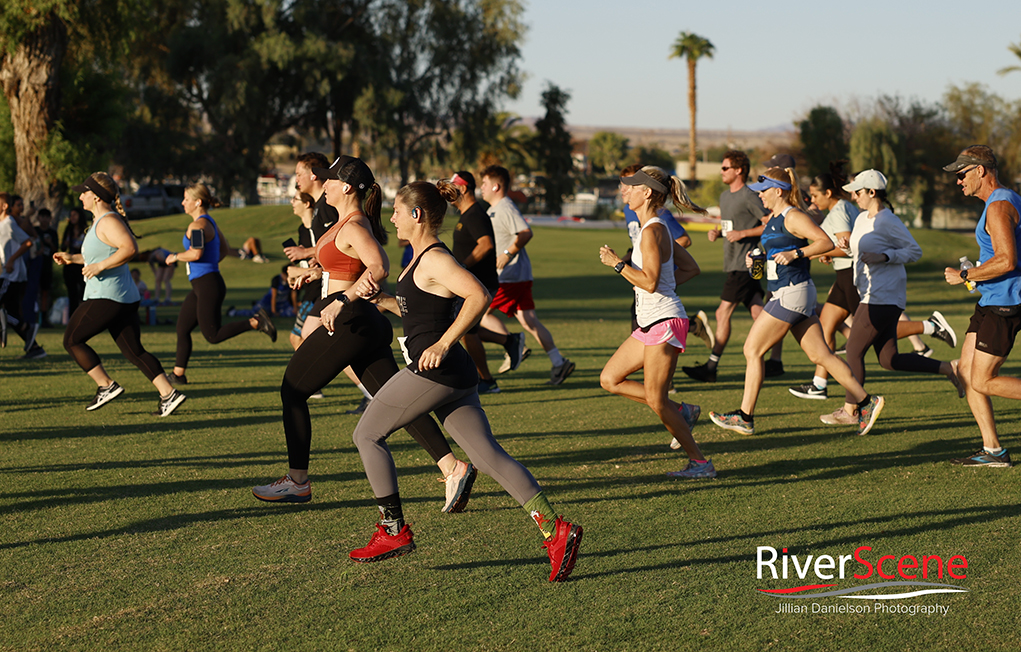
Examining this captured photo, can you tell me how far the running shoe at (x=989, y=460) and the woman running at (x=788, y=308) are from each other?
91 centimetres

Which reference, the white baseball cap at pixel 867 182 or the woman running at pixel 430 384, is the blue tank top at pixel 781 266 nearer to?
the white baseball cap at pixel 867 182

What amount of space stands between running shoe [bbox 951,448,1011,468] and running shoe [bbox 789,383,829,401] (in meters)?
2.56

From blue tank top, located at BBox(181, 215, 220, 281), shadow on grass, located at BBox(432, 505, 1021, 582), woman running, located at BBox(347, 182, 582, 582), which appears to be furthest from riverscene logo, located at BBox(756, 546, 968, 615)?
blue tank top, located at BBox(181, 215, 220, 281)

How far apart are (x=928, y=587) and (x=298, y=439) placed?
331 centimetres

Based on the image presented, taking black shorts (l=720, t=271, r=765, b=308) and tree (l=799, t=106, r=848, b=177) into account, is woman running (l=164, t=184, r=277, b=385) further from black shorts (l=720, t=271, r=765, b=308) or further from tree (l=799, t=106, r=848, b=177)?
tree (l=799, t=106, r=848, b=177)

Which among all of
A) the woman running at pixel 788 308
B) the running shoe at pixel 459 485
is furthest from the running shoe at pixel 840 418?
the running shoe at pixel 459 485

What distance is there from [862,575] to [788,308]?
10.7 ft

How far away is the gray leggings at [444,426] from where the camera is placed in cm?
452

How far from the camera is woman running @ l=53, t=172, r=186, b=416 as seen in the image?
7.89m

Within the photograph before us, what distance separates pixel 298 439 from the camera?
218 inches

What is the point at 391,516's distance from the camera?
4637mm

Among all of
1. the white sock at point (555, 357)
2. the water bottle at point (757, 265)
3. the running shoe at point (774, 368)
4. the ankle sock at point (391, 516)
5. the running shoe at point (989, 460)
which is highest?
the water bottle at point (757, 265)

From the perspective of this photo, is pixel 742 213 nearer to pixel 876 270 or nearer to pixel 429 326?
pixel 876 270

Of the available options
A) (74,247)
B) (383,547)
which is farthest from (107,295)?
(74,247)
